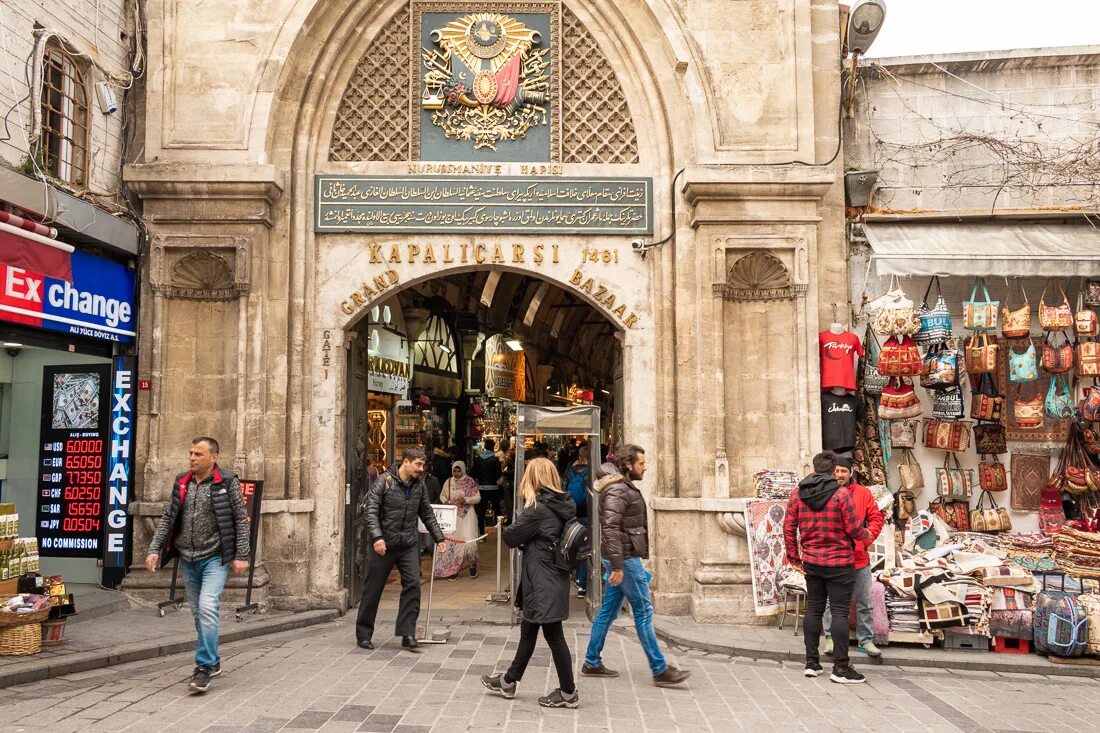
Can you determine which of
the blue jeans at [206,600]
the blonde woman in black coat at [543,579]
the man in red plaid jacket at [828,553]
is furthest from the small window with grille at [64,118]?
the man in red plaid jacket at [828,553]

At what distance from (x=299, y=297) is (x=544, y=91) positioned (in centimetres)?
343

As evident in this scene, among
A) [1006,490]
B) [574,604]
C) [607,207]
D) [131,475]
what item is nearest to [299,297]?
[131,475]

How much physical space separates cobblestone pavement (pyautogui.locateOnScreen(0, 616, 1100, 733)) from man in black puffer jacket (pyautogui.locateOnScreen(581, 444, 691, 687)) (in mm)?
288

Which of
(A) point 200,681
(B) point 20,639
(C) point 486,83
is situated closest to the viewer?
(A) point 200,681

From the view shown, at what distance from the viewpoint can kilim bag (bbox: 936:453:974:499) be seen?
28.3ft

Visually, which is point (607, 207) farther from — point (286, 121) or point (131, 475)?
point (131, 475)

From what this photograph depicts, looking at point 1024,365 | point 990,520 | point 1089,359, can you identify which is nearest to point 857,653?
point 990,520

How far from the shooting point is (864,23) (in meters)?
8.76

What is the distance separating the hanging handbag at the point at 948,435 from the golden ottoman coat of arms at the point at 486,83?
17.1 ft

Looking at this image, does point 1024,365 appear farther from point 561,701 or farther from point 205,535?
point 205,535

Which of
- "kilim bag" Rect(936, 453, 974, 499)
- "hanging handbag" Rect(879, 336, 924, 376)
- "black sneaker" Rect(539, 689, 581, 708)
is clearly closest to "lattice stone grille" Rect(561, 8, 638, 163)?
"hanging handbag" Rect(879, 336, 924, 376)

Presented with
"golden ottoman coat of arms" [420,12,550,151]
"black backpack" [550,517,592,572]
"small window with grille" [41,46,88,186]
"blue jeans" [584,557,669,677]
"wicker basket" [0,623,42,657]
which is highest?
"golden ottoman coat of arms" [420,12,550,151]

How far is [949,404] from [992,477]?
3.06ft

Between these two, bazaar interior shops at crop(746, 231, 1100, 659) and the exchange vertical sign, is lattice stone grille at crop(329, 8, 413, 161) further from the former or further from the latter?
bazaar interior shops at crop(746, 231, 1100, 659)
